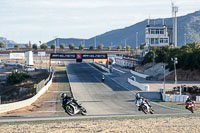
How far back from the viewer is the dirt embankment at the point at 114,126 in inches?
713

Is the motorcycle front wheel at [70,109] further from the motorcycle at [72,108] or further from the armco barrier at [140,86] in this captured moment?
the armco barrier at [140,86]

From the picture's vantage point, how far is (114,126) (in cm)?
1931

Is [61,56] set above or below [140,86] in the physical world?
above

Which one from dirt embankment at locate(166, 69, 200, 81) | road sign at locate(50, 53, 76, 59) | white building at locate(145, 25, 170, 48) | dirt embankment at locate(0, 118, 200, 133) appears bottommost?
dirt embankment at locate(166, 69, 200, 81)

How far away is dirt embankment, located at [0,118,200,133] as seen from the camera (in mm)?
18109

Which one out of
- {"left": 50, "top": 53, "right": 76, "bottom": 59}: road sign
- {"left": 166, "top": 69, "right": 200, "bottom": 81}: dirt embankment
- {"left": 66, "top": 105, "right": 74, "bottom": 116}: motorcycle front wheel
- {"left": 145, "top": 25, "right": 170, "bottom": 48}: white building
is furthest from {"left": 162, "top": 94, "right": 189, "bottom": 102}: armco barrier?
{"left": 145, "top": 25, "right": 170, "bottom": 48}: white building

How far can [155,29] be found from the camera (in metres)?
108

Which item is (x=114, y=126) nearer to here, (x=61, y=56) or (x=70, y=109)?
(x=70, y=109)

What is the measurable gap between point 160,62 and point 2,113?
60.1m

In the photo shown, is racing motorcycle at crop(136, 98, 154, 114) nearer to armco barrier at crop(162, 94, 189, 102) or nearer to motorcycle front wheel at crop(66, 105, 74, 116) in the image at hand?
motorcycle front wheel at crop(66, 105, 74, 116)

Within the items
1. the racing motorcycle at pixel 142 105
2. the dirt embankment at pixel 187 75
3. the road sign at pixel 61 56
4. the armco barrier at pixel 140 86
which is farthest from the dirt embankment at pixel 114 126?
the road sign at pixel 61 56

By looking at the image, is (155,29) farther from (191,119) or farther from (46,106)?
(191,119)

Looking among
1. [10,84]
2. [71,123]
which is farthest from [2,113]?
[10,84]

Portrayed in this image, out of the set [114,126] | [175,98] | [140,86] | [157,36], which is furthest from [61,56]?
[114,126]
